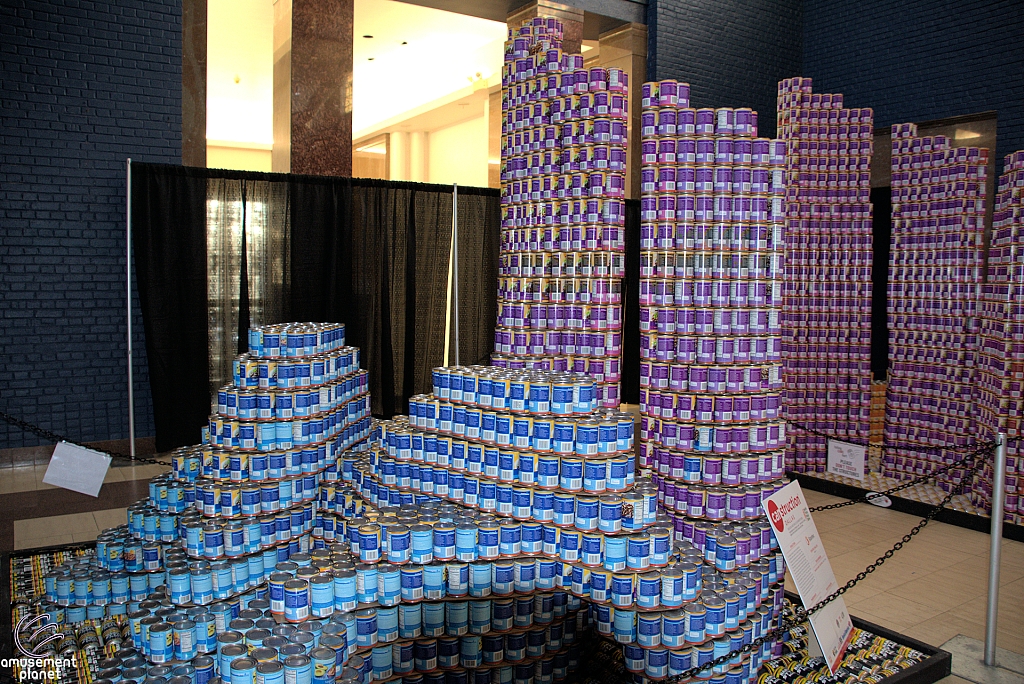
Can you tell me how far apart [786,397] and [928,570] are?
10.1 feet

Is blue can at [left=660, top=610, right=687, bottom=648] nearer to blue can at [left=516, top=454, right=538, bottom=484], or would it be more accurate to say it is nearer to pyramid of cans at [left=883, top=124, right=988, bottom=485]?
blue can at [left=516, top=454, right=538, bottom=484]

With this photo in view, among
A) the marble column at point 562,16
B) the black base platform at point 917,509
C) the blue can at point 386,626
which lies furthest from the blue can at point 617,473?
the marble column at point 562,16

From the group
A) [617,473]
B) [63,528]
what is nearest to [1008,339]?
[617,473]

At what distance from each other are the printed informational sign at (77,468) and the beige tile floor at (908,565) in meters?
0.79

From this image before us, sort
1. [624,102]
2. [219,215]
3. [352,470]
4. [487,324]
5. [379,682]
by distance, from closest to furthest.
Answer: [379,682] → [352,470] → [624,102] → [219,215] → [487,324]

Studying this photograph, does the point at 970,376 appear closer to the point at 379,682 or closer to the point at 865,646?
the point at 865,646

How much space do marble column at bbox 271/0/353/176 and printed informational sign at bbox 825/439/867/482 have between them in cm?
667

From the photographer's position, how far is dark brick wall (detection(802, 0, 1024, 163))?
966 centimetres

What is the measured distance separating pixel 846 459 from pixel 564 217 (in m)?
3.76

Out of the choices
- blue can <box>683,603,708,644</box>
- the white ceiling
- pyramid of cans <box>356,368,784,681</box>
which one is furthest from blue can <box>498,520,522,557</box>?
the white ceiling

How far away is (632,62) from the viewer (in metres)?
11.6

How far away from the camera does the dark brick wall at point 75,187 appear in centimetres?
780

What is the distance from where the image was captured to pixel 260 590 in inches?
176

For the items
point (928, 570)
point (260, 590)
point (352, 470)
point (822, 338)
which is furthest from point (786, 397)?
point (260, 590)
